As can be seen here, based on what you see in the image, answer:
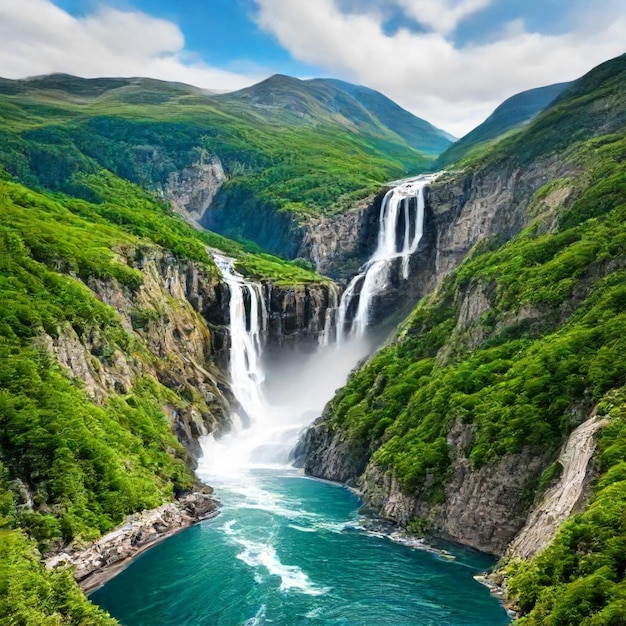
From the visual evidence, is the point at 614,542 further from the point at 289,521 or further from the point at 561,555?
the point at 289,521

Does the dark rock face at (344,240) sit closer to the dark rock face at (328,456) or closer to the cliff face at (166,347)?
the cliff face at (166,347)

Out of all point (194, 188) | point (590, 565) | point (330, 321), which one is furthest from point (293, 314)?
point (194, 188)

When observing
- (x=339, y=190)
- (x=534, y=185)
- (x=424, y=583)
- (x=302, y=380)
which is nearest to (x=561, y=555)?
(x=424, y=583)

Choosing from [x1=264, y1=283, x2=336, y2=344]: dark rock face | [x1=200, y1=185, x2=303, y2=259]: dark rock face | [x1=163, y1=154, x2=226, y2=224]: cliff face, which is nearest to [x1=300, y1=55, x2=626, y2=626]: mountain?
[x1=264, y1=283, x2=336, y2=344]: dark rock face

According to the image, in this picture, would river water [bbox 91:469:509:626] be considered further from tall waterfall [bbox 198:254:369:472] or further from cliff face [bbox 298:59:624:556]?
tall waterfall [bbox 198:254:369:472]

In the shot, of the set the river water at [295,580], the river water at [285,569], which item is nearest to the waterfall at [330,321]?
the river water at [285,569]

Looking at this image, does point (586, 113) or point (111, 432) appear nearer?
point (111, 432)
